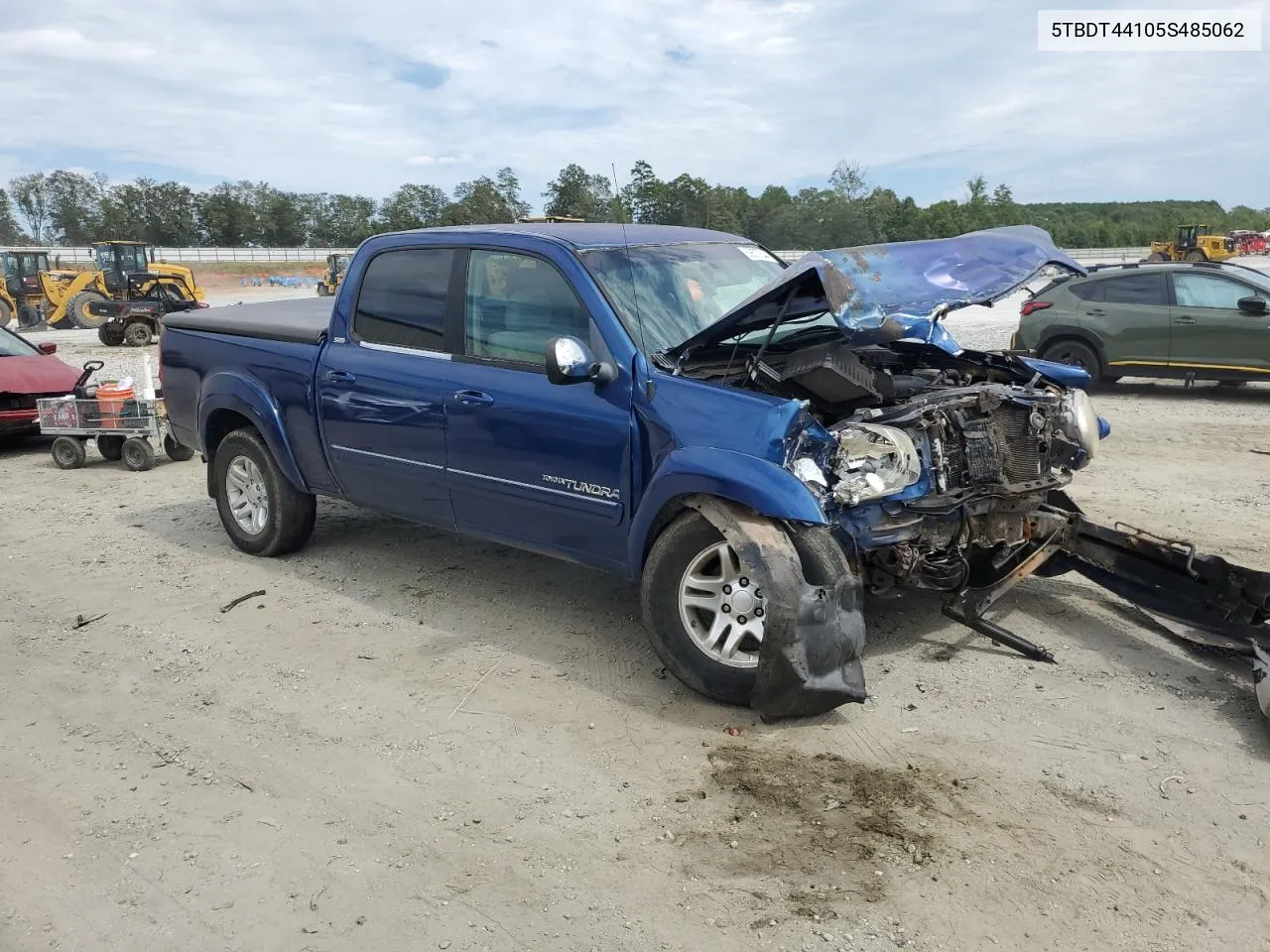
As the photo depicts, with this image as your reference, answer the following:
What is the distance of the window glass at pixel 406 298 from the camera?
17.4 feet

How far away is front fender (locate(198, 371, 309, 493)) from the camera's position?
617cm

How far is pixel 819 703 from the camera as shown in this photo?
3941 millimetres

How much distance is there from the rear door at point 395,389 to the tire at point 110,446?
212 inches

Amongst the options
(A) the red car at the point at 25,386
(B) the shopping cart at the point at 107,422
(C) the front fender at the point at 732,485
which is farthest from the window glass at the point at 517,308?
(A) the red car at the point at 25,386

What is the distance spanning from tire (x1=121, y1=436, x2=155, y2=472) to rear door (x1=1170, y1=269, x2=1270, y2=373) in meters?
11.3

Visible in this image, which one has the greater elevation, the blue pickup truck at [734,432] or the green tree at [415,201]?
the green tree at [415,201]

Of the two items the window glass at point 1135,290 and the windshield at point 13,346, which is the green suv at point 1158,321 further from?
the windshield at point 13,346

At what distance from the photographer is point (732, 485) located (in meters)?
4.03

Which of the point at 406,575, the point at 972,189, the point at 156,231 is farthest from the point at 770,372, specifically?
the point at 156,231

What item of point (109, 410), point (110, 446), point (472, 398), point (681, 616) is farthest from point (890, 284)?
point (110, 446)

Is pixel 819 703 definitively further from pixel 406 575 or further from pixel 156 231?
pixel 156 231

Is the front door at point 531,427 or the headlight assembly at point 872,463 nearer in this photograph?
the headlight assembly at point 872,463

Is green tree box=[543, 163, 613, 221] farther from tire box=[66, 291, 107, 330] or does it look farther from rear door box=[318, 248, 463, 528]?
tire box=[66, 291, 107, 330]

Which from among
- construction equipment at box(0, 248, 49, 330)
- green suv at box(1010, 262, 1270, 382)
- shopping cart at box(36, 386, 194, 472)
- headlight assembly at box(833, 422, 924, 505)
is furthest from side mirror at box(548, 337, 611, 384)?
construction equipment at box(0, 248, 49, 330)
